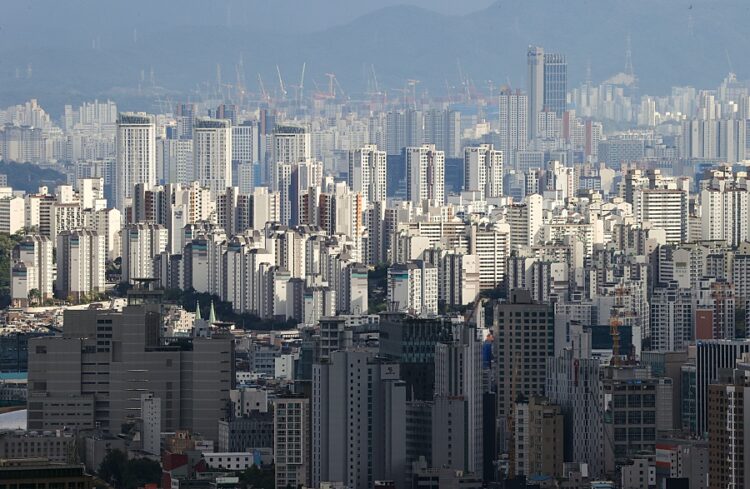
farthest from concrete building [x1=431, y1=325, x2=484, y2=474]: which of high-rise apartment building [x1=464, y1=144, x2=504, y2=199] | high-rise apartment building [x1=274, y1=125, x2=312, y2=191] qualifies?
A: high-rise apartment building [x1=274, y1=125, x2=312, y2=191]

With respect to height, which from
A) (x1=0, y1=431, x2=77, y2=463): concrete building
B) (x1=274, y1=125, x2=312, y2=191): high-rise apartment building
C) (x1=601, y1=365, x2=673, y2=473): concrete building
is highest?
(x1=274, y1=125, x2=312, y2=191): high-rise apartment building

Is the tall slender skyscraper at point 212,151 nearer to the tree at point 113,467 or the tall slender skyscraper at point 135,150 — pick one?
the tall slender skyscraper at point 135,150

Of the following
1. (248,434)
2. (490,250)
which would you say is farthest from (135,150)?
(248,434)

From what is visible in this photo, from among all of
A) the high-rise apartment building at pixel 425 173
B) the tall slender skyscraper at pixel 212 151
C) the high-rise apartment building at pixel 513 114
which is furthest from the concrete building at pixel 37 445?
the high-rise apartment building at pixel 513 114

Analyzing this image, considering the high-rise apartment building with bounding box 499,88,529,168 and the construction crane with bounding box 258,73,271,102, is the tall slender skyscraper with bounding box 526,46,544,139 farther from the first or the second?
the construction crane with bounding box 258,73,271,102

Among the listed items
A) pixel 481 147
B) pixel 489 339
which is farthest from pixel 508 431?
pixel 481 147

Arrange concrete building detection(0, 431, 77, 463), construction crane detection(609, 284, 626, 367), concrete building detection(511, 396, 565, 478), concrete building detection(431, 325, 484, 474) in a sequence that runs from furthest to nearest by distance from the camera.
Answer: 1. construction crane detection(609, 284, 626, 367)
2. concrete building detection(511, 396, 565, 478)
3. concrete building detection(431, 325, 484, 474)
4. concrete building detection(0, 431, 77, 463)
